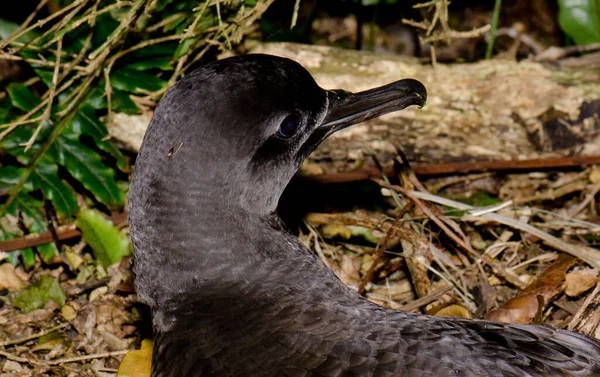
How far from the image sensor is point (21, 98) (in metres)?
5.17

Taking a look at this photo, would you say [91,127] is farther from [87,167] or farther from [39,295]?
[39,295]

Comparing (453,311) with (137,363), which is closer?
(137,363)

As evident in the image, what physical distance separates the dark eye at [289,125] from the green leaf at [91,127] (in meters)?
1.78

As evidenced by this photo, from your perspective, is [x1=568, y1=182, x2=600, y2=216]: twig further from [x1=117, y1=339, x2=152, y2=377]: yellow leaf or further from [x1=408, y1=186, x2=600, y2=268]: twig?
[x1=117, y1=339, x2=152, y2=377]: yellow leaf

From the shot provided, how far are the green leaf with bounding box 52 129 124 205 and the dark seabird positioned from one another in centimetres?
137

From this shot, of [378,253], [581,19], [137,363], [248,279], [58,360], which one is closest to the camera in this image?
[248,279]

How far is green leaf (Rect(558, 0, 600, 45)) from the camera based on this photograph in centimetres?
634

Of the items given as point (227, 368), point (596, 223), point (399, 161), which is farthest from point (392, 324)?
point (596, 223)

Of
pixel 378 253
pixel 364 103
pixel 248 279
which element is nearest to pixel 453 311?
pixel 378 253

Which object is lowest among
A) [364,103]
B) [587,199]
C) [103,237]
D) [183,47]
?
[587,199]

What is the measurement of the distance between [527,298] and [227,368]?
1.98 meters

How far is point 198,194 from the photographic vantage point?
3.67 m

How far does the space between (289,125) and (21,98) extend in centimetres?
215

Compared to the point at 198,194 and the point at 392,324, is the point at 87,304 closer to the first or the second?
the point at 198,194
